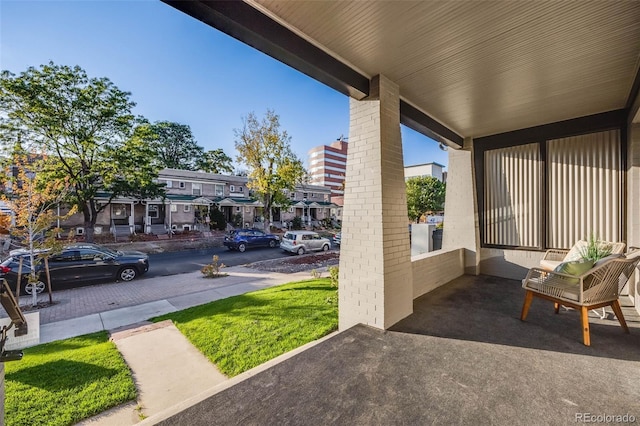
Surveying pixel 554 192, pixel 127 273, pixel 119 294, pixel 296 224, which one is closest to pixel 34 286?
pixel 119 294

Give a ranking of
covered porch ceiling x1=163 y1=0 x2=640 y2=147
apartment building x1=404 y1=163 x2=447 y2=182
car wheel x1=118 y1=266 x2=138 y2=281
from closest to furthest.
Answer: covered porch ceiling x1=163 y1=0 x2=640 y2=147 < car wheel x1=118 y1=266 x2=138 y2=281 < apartment building x1=404 y1=163 x2=447 y2=182

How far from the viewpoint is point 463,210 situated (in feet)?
18.9

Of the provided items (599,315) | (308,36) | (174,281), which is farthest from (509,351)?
(174,281)

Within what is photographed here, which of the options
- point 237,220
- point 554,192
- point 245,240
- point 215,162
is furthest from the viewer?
point 215,162

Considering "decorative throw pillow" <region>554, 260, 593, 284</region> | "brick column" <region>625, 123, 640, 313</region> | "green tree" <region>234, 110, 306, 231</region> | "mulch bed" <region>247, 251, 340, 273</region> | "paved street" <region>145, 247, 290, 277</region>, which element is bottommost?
"mulch bed" <region>247, 251, 340, 273</region>

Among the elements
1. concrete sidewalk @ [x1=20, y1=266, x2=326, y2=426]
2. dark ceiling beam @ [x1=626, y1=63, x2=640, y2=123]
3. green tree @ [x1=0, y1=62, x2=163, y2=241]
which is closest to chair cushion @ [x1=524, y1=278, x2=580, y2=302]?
dark ceiling beam @ [x1=626, y1=63, x2=640, y2=123]

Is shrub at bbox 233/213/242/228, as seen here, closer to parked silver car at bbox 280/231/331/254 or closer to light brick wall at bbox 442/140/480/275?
parked silver car at bbox 280/231/331/254

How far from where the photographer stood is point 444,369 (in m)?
2.27

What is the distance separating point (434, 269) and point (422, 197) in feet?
55.6

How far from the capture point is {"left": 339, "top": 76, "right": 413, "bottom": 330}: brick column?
3.07 m

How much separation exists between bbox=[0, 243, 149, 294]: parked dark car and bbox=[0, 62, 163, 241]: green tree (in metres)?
4.67

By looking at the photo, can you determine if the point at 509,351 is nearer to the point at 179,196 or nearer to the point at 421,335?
the point at 421,335

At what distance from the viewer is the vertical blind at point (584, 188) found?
448 centimetres

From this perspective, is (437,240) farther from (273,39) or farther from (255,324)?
(273,39)
